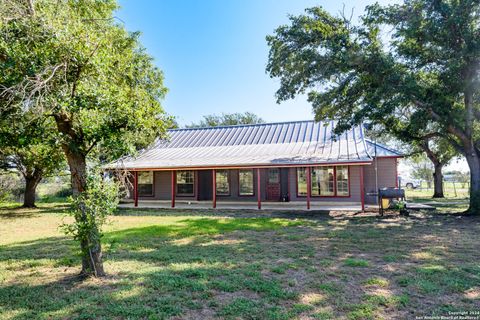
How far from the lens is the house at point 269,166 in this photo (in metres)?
15.0

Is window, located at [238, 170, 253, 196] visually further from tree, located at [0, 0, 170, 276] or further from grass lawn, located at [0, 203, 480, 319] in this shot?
tree, located at [0, 0, 170, 276]

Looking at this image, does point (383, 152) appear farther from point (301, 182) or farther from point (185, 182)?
point (185, 182)

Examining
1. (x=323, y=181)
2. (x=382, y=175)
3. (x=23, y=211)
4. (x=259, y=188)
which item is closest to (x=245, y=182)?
(x=259, y=188)

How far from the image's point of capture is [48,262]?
630cm

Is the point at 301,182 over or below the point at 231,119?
below

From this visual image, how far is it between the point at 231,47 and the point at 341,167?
10240 mm

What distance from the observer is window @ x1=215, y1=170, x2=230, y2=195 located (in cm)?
1798

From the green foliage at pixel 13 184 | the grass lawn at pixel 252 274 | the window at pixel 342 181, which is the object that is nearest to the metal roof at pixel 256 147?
the window at pixel 342 181

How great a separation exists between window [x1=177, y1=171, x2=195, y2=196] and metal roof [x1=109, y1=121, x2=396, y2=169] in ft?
3.98

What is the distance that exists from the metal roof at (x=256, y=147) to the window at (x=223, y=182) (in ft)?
3.98

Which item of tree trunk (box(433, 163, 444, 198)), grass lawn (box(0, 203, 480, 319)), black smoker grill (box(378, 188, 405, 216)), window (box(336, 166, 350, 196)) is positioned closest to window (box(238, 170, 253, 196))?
window (box(336, 166, 350, 196))

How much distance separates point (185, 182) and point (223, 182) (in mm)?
2408

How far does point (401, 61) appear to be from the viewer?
12539mm

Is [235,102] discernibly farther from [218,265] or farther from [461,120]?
[218,265]
